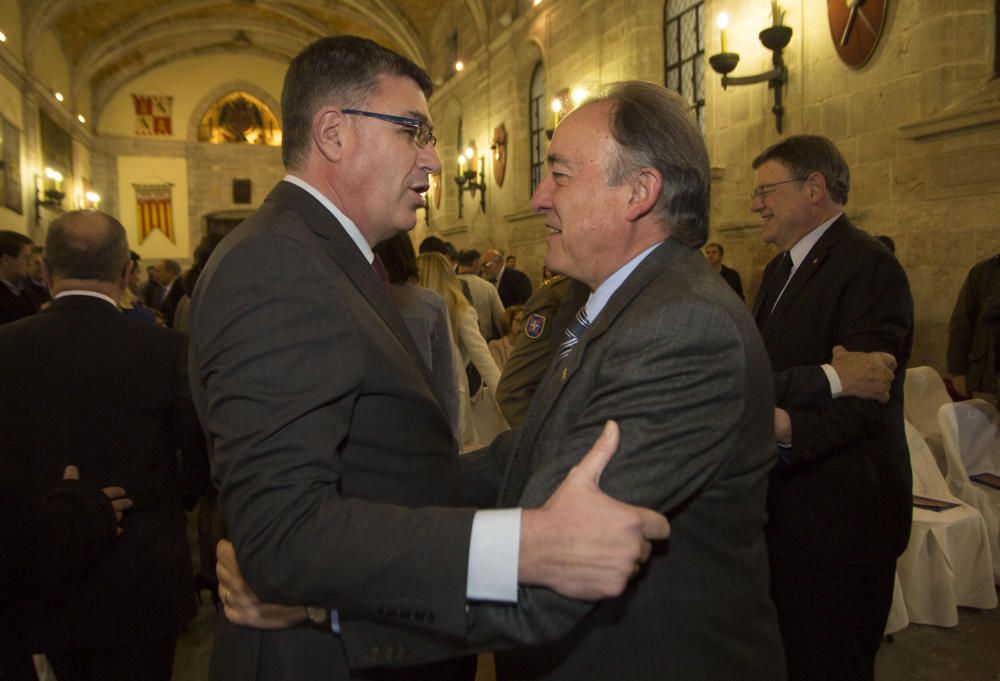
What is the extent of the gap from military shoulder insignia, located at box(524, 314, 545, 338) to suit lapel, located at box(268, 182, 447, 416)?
4.22 ft

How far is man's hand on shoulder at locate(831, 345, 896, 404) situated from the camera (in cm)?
200

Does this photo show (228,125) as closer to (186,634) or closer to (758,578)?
(186,634)

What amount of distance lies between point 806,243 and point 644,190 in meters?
1.23

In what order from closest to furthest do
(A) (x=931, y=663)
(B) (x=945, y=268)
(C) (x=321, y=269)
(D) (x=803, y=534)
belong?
(C) (x=321, y=269), (D) (x=803, y=534), (A) (x=931, y=663), (B) (x=945, y=268)

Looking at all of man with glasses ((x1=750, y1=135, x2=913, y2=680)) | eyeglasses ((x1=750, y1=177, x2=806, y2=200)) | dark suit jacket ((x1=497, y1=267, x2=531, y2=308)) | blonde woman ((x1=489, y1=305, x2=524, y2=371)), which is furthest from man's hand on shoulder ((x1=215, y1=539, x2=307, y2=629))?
dark suit jacket ((x1=497, y1=267, x2=531, y2=308))

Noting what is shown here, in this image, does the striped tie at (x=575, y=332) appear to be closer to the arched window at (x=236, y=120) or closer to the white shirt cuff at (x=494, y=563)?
the white shirt cuff at (x=494, y=563)

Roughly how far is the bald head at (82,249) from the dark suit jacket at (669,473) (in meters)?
1.54

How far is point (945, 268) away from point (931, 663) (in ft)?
10.6

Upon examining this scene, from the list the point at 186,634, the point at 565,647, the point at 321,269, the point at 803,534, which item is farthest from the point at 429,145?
the point at 186,634

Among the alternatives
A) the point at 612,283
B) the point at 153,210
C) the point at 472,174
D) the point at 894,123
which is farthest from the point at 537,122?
the point at 153,210

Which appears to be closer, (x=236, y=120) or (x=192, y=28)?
(x=192, y=28)

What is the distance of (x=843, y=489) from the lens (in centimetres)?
217

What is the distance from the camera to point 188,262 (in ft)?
79.5

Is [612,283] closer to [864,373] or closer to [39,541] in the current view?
[864,373]
